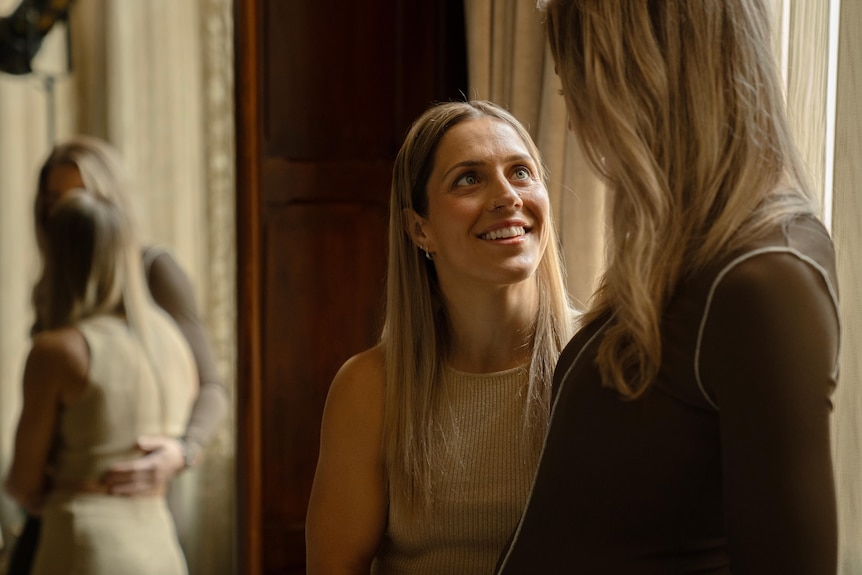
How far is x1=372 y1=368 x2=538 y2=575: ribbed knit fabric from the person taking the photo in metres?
1.58

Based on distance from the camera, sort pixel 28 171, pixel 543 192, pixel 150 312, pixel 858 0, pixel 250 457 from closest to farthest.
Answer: pixel 858 0 → pixel 543 192 → pixel 28 171 → pixel 150 312 → pixel 250 457

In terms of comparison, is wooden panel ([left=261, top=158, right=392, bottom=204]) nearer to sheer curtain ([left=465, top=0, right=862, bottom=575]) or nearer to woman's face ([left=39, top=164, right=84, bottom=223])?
woman's face ([left=39, top=164, right=84, bottom=223])

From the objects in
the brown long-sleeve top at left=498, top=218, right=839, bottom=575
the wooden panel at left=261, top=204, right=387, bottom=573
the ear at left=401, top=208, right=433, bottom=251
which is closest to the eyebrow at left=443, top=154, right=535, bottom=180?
the ear at left=401, top=208, right=433, bottom=251

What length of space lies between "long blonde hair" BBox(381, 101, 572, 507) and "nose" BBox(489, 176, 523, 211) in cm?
10

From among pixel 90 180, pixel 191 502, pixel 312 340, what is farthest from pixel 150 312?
pixel 312 340

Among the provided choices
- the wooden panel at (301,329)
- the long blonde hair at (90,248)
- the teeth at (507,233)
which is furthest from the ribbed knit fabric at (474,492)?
the wooden panel at (301,329)

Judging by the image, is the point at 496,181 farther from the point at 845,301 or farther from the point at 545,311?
the point at 845,301

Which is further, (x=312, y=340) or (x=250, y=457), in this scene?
(x=312, y=340)

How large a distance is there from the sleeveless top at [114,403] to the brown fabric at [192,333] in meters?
0.05

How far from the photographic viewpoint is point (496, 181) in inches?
67.4

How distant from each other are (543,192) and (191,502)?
1233 mm

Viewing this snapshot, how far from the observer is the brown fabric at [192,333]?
2246mm

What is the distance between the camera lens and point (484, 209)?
169 centimetres

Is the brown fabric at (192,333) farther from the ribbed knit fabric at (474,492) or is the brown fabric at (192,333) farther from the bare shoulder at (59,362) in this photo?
the ribbed knit fabric at (474,492)
